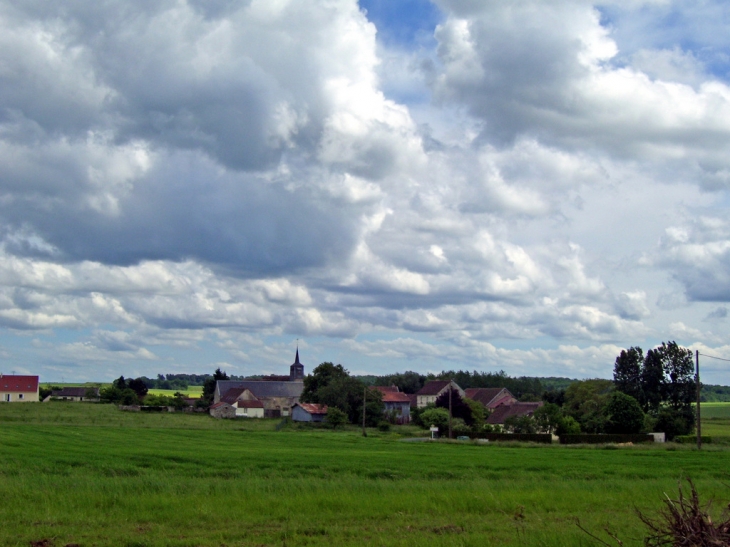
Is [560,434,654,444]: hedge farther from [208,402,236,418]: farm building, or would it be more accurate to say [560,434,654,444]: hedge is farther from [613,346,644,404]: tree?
[208,402,236,418]: farm building

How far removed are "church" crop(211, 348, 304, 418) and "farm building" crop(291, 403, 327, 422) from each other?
20178mm

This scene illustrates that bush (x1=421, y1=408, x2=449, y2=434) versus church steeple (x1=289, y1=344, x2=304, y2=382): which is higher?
church steeple (x1=289, y1=344, x2=304, y2=382)

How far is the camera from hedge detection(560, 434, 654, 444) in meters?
66.8

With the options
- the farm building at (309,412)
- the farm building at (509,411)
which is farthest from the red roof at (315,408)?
the farm building at (509,411)

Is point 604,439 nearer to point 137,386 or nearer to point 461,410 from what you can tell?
point 461,410

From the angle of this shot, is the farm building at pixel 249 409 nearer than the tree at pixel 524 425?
No

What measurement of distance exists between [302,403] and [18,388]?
64346 millimetres

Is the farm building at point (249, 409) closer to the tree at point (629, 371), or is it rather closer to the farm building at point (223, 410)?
A: the farm building at point (223, 410)

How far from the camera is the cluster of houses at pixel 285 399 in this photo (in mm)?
108562

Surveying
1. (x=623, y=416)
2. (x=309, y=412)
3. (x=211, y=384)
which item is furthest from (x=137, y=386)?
(x=623, y=416)

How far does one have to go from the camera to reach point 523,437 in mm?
68750

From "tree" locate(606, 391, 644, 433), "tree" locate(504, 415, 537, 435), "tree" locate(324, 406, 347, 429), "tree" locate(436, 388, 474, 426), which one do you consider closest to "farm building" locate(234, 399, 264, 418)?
"tree" locate(324, 406, 347, 429)

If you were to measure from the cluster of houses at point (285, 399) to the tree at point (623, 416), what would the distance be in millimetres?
21250

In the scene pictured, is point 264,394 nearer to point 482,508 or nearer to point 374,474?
point 374,474
